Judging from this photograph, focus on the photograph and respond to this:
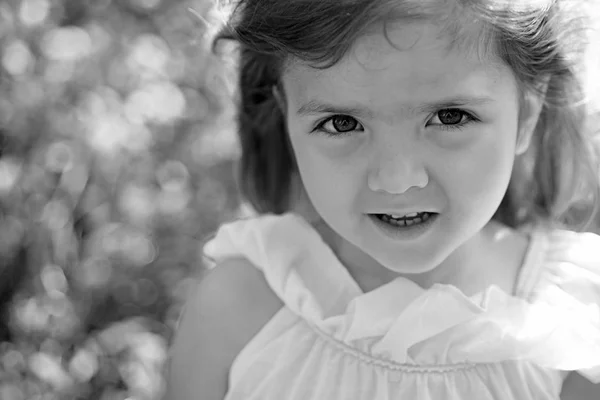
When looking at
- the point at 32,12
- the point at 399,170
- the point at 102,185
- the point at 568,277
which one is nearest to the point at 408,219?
the point at 399,170

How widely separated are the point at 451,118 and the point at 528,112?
250mm

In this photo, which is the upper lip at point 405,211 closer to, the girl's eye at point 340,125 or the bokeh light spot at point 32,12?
the girl's eye at point 340,125

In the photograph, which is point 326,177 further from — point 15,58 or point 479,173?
point 15,58

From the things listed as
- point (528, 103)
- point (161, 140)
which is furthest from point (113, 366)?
point (528, 103)

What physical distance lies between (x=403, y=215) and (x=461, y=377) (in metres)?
0.32

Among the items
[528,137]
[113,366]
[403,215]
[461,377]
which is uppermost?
[528,137]

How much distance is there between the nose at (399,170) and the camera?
1.36 metres

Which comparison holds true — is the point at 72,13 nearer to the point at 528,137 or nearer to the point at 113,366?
the point at 113,366

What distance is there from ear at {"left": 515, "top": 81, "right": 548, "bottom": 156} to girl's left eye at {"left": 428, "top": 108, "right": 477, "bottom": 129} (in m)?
0.20

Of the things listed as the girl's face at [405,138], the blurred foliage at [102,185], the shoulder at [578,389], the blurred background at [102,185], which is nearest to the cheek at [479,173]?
the girl's face at [405,138]

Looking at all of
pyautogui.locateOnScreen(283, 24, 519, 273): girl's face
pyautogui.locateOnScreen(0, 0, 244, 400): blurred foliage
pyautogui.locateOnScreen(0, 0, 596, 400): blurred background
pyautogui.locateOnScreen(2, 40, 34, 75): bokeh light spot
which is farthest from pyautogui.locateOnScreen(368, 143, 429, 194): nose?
pyautogui.locateOnScreen(2, 40, 34, 75): bokeh light spot

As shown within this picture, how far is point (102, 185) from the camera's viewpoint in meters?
2.50

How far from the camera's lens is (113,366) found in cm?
235

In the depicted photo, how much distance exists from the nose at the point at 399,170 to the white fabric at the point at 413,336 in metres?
0.26
